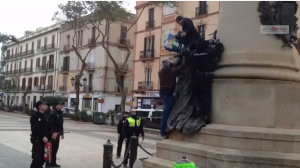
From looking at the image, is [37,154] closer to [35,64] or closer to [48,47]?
[48,47]

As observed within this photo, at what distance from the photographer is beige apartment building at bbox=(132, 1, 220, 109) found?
35.4 m

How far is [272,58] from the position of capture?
5.94 meters

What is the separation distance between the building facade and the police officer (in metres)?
46.4

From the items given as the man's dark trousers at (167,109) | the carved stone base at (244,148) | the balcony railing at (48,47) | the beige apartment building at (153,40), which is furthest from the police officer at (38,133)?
the balcony railing at (48,47)

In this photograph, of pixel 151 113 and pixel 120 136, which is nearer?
pixel 120 136

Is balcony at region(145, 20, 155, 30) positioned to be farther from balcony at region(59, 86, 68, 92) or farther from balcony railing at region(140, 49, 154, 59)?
balcony at region(59, 86, 68, 92)

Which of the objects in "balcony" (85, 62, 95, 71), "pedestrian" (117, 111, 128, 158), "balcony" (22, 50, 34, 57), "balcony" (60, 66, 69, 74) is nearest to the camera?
"pedestrian" (117, 111, 128, 158)

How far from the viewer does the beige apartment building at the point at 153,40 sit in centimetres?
3538

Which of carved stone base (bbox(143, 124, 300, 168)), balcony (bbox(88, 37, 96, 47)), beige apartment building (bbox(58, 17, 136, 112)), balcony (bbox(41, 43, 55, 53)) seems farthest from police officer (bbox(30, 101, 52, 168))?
balcony (bbox(41, 43, 55, 53))

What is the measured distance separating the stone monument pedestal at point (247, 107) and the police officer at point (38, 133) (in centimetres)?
254

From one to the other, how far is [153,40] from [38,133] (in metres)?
32.3

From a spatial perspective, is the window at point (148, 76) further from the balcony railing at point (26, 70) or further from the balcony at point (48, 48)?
the balcony railing at point (26, 70)

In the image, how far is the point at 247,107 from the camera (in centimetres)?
568

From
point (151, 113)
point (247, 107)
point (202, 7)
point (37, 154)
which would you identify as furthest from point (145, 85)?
point (247, 107)
